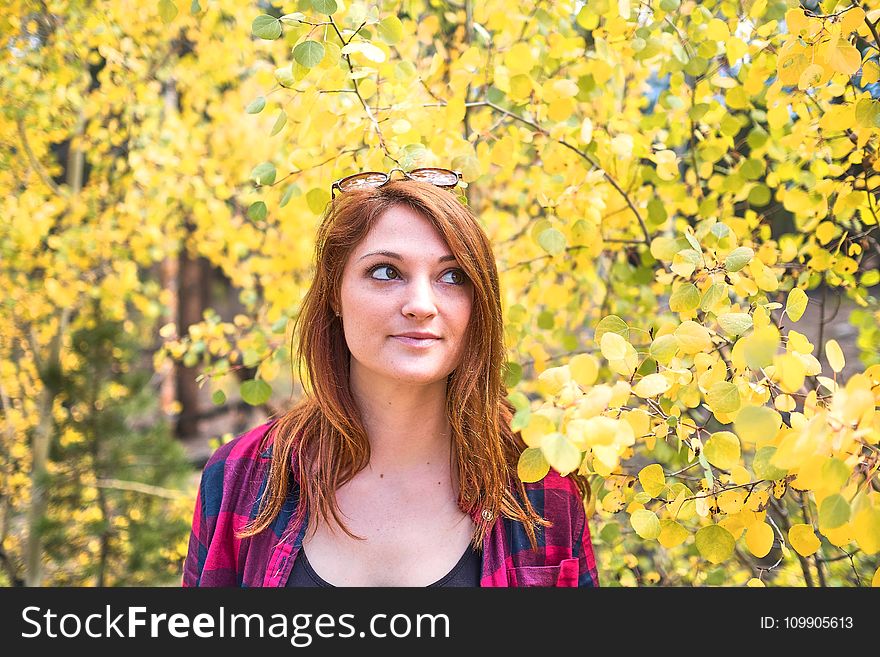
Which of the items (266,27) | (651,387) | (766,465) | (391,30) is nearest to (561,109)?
(391,30)

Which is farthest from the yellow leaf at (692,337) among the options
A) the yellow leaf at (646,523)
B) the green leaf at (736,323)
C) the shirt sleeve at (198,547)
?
the shirt sleeve at (198,547)

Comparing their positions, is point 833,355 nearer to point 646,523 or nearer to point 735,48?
point 646,523

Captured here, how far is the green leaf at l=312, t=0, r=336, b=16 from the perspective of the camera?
1.16 metres

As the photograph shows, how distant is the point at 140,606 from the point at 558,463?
2.81 feet

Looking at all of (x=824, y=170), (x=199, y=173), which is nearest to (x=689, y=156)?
(x=824, y=170)

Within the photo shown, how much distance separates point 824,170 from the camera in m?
1.53

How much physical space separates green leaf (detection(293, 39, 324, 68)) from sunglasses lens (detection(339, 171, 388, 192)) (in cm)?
27

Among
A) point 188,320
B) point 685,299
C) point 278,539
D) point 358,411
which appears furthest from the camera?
point 188,320

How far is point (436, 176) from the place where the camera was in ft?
4.65

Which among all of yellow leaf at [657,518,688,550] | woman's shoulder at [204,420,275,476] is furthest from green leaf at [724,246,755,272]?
woman's shoulder at [204,420,275,476]

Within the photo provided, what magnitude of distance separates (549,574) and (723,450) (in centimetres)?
52

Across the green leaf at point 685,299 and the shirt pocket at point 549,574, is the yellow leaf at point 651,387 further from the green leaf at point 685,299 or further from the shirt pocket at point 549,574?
the shirt pocket at point 549,574

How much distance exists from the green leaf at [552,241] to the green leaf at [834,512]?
724 millimetres

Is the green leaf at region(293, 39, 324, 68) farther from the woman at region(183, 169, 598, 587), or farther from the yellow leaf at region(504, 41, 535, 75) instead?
the yellow leaf at region(504, 41, 535, 75)
